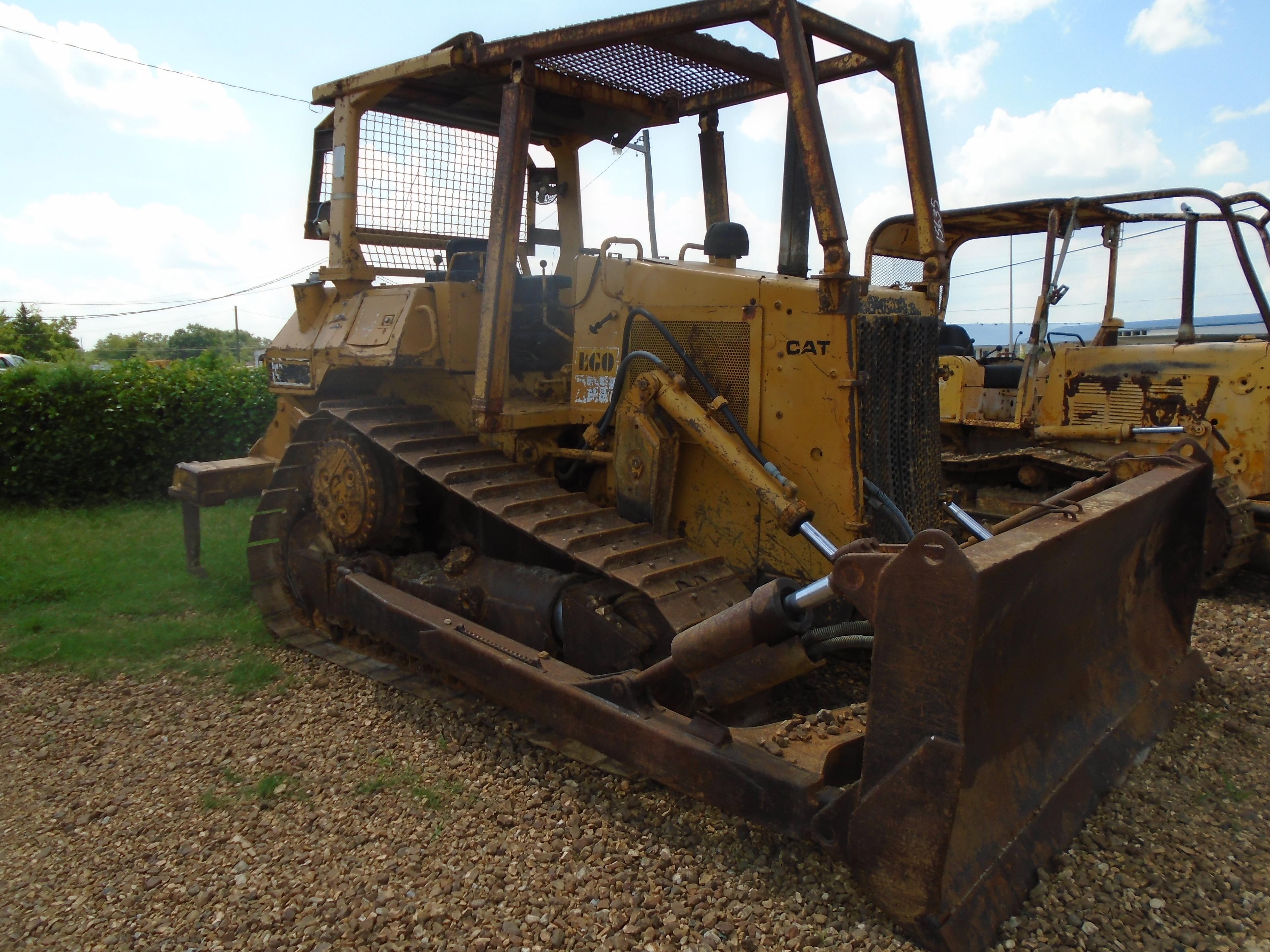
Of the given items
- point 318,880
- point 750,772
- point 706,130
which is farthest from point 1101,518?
point 706,130

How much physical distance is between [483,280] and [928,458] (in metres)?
2.37

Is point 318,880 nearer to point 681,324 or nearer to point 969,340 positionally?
point 681,324

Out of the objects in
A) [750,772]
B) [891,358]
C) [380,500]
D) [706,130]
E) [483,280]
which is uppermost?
[706,130]

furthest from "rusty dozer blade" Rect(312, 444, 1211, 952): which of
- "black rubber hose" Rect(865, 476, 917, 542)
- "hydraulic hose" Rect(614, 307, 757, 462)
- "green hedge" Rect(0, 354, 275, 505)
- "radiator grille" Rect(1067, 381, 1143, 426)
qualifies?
"green hedge" Rect(0, 354, 275, 505)

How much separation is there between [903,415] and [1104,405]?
463 cm

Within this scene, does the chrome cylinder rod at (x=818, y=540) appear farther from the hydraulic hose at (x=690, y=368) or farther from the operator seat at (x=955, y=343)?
the operator seat at (x=955, y=343)

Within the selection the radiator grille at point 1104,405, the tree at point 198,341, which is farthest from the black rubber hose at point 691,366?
the tree at point 198,341

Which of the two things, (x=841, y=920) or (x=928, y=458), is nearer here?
(x=841, y=920)

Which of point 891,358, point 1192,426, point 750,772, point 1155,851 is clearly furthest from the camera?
point 1192,426

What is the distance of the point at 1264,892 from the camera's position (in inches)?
110

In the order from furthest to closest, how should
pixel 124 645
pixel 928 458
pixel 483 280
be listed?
pixel 124 645 < pixel 483 280 < pixel 928 458

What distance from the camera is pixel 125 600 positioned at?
5848 mm

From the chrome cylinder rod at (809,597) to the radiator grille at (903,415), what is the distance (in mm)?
1184

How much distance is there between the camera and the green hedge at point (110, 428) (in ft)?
29.6
